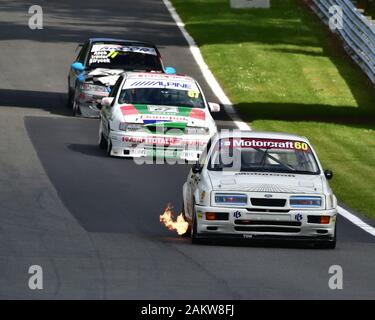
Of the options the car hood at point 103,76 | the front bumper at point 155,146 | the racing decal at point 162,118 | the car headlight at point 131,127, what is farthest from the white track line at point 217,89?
the car headlight at point 131,127

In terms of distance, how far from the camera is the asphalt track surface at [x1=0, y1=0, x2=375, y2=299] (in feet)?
47.1

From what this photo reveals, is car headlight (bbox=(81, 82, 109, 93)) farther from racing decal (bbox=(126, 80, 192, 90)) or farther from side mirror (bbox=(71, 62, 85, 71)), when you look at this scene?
racing decal (bbox=(126, 80, 192, 90))

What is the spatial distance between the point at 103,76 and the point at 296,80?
351 inches

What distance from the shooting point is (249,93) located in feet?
122

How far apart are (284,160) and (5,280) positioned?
5.48m

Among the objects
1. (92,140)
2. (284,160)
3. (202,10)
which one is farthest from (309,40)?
(284,160)

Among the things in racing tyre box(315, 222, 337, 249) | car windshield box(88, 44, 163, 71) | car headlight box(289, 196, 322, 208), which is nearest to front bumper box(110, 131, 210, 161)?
car windshield box(88, 44, 163, 71)

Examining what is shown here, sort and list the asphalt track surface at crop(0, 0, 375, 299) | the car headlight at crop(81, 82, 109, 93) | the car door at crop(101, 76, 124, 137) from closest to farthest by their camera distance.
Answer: the asphalt track surface at crop(0, 0, 375, 299)
the car door at crop(101, 76, 124, 137)
the car headlight at crop(81, 82, 109, 93)

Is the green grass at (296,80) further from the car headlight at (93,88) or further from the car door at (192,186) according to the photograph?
the car door at (192,186)

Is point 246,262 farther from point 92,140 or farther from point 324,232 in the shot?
point 92,140

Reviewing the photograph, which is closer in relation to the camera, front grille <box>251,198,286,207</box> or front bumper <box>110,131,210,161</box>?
front grille <box>251,198,286,207</box>

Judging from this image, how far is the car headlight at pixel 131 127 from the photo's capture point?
26062mm

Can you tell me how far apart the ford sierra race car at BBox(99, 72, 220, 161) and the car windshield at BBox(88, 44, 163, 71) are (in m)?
5.16

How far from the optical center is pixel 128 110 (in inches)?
1045
